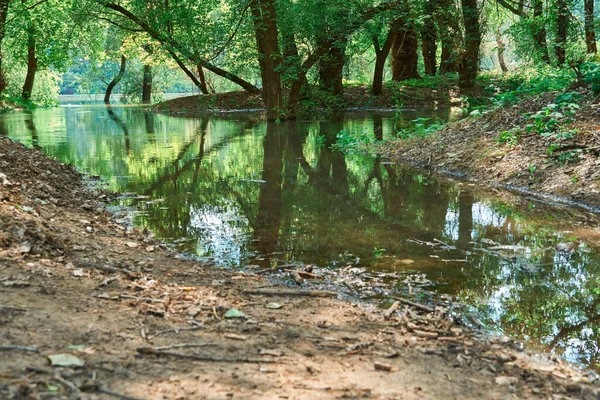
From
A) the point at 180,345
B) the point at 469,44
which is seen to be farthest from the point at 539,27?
the point at 180,345

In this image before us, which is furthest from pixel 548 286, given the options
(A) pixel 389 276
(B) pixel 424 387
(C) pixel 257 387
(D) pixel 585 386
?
(C) pixel 257 387

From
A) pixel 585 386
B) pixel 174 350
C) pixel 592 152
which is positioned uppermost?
pixel 592 152

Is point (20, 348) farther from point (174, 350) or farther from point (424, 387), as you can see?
point (424, 387)

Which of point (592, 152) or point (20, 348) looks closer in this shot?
point (20, 348)

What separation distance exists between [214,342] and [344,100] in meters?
24.1

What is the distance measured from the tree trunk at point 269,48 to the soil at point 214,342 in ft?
48.7

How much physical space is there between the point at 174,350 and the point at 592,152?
7.02 meters

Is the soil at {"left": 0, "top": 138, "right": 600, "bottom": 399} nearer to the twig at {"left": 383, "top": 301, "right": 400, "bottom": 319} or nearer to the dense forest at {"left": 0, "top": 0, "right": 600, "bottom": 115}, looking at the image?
the twig at {"left": 383, "top": 301, "right": 400, "bottom": 319}

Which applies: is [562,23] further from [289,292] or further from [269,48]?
[289,292]

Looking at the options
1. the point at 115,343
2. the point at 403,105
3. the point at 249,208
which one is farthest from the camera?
the point at 403,105

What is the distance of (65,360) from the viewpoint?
2.74 metres

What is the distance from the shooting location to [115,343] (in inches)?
120

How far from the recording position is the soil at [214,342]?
271 cm

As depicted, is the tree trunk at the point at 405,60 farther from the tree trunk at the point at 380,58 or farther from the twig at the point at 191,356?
the twig at the point at 191,356
